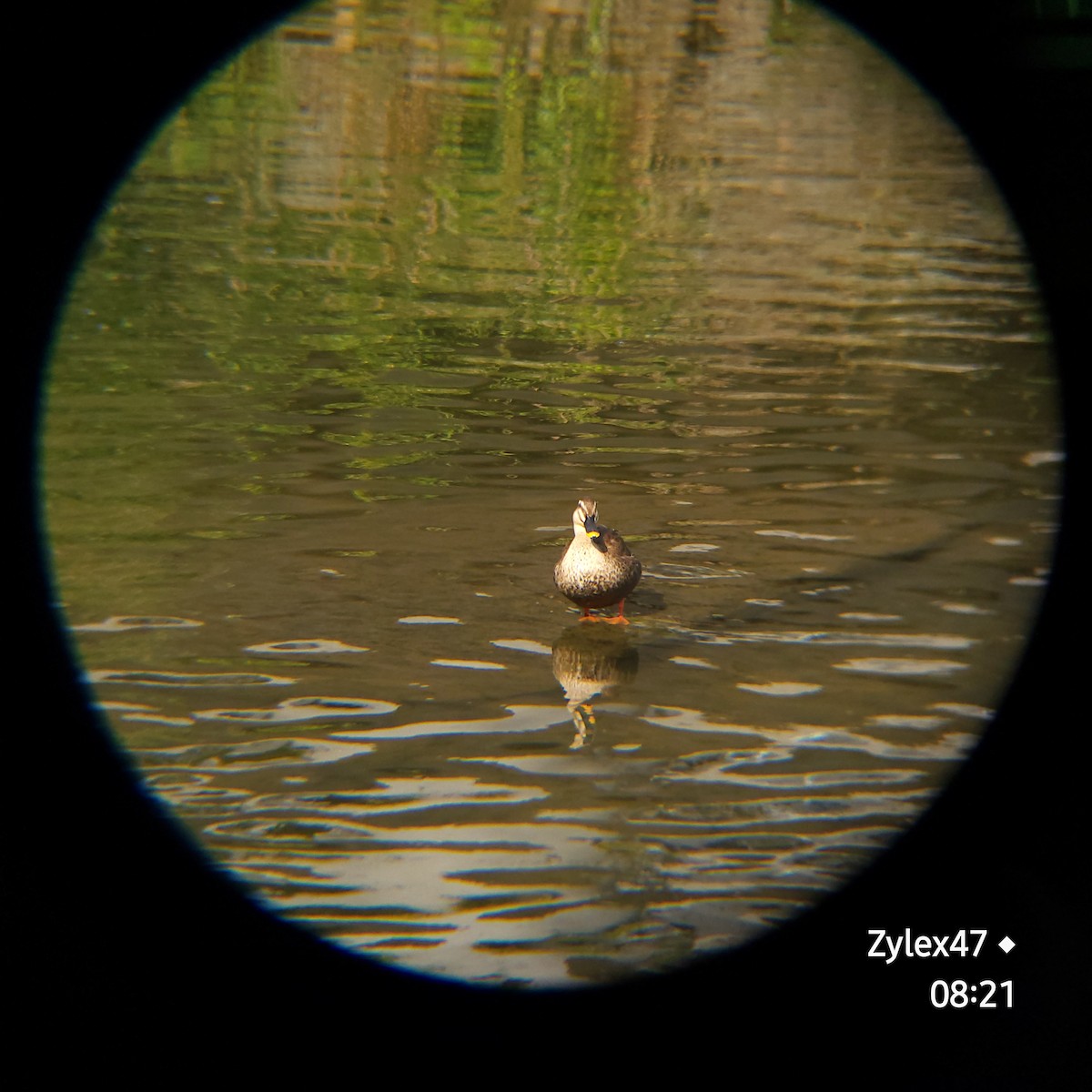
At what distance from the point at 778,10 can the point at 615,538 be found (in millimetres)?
26679

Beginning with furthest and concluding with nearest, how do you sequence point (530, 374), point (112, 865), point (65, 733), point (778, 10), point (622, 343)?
1. point (778, 10)
2. point (622, 343)
3. point (530, 374)
4. point (65, 733)
5. point (112, 865)

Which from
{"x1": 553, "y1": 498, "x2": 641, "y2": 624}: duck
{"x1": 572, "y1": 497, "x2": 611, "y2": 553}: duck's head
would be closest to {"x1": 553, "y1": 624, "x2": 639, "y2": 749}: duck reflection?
{"x1": 553, "y1": 498, "x2": 641, "y2": 624}: duck

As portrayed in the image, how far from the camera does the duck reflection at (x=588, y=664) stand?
5910mm

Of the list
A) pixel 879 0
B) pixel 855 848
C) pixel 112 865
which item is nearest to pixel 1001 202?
pixel 879 0

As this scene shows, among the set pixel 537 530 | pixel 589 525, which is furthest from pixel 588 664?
pixel 537 530

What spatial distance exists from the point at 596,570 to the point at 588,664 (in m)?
0.45

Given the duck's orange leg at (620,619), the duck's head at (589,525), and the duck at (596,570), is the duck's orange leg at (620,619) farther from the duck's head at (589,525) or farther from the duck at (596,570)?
Result: the duck's head at (589,525)

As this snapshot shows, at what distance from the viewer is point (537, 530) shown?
25.7 ft

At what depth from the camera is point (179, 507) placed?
786 centimetres

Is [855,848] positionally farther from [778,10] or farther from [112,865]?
[778,10]

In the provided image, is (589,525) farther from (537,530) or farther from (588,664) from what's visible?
(537,530)

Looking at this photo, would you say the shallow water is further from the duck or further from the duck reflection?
the duck

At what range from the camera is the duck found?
6.52m

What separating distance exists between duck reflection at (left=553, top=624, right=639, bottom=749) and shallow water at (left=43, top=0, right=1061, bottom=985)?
23 millimetres
